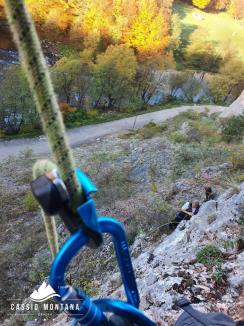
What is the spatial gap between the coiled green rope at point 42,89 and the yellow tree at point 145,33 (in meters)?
46.8

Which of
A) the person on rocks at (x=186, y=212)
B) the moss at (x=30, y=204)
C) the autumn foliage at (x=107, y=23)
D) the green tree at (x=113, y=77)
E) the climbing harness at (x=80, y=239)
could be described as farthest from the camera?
the autumn foliage at (x=107, y=23)

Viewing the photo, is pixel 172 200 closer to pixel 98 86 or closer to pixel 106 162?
pixel 106 162

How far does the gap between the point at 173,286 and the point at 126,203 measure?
337 inches

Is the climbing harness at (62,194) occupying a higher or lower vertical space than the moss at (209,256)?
higher

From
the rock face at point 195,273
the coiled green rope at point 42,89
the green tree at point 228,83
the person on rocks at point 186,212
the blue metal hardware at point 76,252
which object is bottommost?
the green tree at point 228,83

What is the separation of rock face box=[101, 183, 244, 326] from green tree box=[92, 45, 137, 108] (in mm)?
30693

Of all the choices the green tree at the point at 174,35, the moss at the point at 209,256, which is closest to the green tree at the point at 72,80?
the green tree at the point at 174,35

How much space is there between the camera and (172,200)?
45.7ft

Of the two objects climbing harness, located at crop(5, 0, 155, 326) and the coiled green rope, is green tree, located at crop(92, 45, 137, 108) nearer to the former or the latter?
climbing harness, located at crop(5, 0, 155, 326)

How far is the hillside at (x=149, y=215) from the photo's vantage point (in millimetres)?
6422

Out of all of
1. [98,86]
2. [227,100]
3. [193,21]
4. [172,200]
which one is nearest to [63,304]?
[172,200]

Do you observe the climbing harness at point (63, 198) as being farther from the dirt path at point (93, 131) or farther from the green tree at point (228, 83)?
the green tree at point (228, 83)

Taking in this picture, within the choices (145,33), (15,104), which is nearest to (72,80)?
(15,104)

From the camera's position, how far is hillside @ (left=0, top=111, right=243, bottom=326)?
21.1ft
